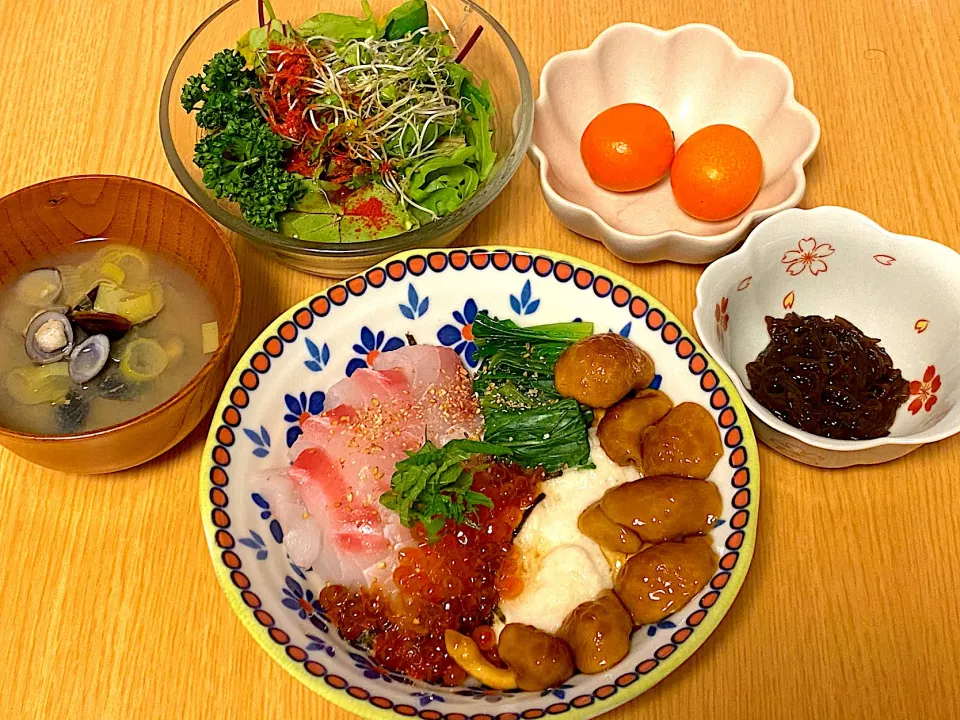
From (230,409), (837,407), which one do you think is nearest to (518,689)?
(230,409)

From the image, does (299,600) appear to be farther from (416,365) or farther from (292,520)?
(416,365)

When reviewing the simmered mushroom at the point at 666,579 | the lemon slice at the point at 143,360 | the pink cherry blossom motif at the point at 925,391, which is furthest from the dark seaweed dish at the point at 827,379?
the lemon slice at the point at 143,360

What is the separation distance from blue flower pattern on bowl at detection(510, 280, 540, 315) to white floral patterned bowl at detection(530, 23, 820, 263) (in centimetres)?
23

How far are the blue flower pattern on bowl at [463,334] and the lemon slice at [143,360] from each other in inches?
20.8

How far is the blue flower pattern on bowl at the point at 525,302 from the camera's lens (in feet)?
5.46

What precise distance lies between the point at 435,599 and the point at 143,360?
69 cm

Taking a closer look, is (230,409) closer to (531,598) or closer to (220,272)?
(220,272)

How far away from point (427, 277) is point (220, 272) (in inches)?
15.2

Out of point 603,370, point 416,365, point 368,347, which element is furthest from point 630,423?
point 368,347

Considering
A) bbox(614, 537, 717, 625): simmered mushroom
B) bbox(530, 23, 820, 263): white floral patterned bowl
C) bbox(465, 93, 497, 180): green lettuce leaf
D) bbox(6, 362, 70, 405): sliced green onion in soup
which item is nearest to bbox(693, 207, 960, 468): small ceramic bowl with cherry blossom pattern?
bbox(530, 23, 820, 263): white floral patterned bowl

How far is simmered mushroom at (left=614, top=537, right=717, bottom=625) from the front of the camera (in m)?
1.34

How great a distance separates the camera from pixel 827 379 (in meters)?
1.66

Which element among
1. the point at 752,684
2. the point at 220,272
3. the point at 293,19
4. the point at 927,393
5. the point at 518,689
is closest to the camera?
the point at 518,689

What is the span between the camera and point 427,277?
1655 millimetres
